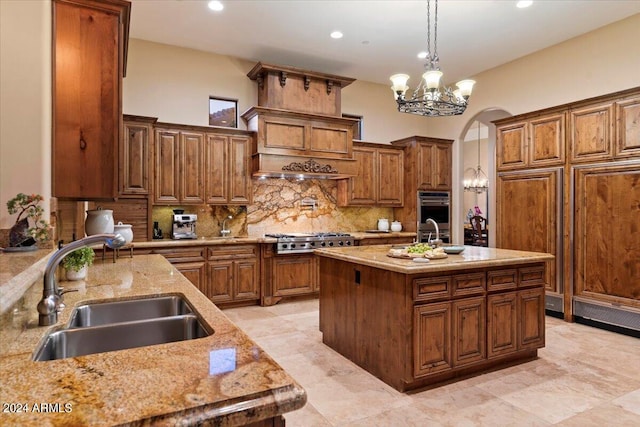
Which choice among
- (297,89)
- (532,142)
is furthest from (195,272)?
(532,142)

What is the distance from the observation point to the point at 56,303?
138cm

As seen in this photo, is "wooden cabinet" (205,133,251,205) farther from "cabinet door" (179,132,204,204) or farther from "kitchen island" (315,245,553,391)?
"kitchen island" (315,245,553,391)

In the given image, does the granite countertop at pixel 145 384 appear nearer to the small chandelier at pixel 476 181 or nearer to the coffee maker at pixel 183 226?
the coffee maker at pixel 183 226

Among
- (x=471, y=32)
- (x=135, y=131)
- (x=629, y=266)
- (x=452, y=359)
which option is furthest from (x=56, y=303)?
(x=471, y=32)

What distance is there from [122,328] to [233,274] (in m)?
3.55

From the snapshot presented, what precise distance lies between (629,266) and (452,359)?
2475 millimetres

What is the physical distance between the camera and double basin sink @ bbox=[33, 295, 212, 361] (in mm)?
1323

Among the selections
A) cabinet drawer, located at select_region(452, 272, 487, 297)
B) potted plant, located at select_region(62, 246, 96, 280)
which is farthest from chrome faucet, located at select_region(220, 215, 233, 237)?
cabinet drawer, located at select_region(452, 272, 487, 297)

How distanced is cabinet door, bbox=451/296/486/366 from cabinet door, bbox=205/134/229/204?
348cm

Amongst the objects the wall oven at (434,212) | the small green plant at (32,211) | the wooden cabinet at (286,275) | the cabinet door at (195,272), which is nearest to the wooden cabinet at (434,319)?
the wooden cabinet at (286,275)

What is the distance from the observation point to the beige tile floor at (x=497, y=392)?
2.36m

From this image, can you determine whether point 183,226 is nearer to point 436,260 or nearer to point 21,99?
point 21,99

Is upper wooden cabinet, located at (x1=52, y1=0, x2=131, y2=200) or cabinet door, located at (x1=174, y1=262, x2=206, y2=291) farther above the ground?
upper wooden cabinet, located at (x1=52, y1=0, x2=131, y2=200)

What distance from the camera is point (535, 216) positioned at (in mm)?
4672
